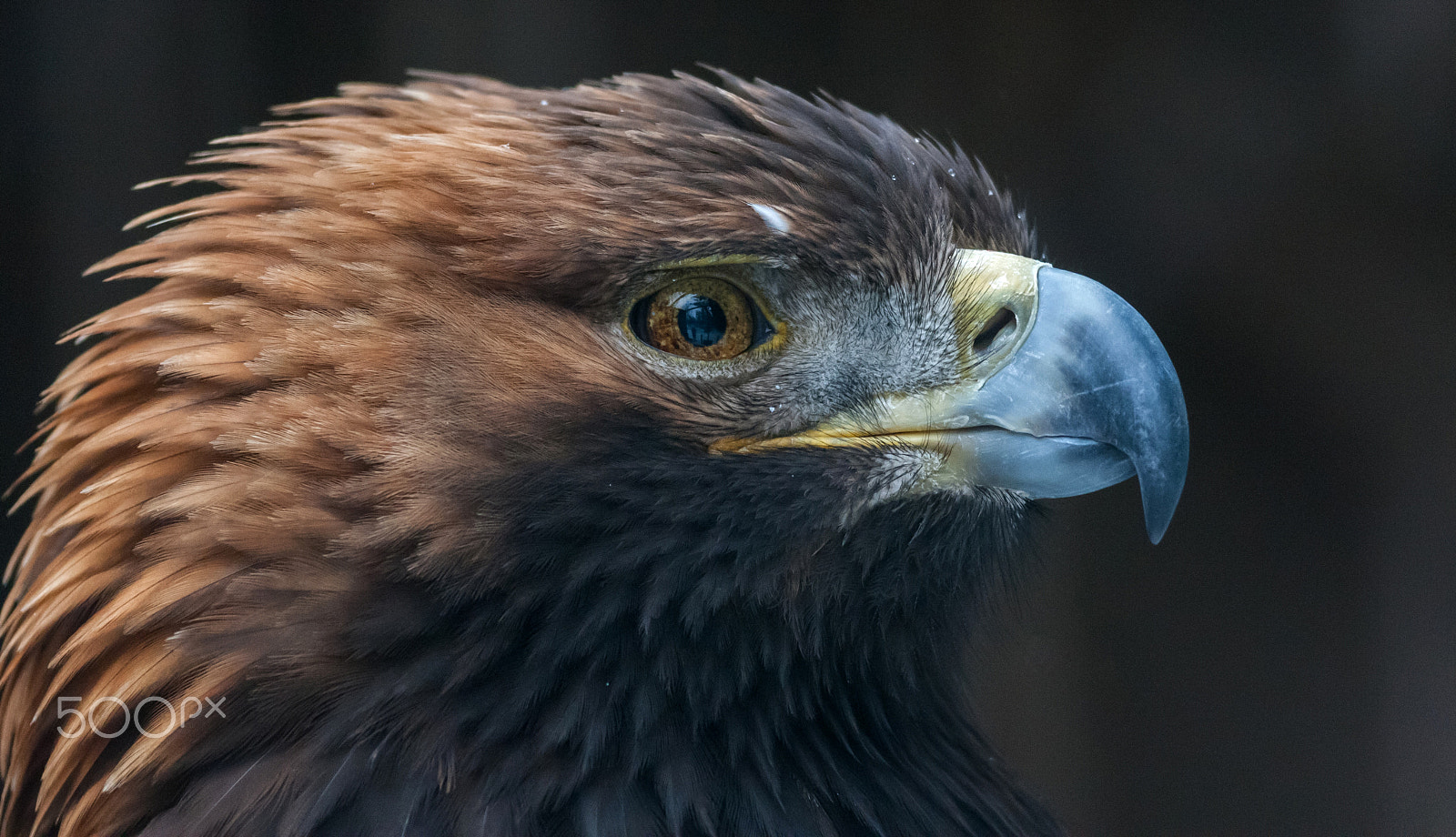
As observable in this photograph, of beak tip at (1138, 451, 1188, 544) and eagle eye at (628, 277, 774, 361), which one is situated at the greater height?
eagle eye at (628, 277, 774, 361)

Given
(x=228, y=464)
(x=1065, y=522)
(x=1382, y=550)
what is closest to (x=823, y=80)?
(x=1065, y=522)

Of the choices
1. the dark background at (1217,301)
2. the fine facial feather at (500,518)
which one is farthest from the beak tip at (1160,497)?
the dark background at (1217,301)

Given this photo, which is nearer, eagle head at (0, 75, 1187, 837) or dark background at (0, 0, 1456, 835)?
eagle head at (0, 75, 1187, 837)

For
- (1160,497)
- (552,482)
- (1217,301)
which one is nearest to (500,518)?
(552,482)

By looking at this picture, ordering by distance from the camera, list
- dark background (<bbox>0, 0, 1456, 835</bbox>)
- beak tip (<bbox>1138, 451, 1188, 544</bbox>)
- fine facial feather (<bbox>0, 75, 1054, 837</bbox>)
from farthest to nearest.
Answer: dark background (<bbox>0, 0, 1456, 835</bbox>), beak tip (<bbox>1138, 451, 1188, 544</bbox>), fine facial feather (<bbox>0, 75, 1054, 837</bbox>)

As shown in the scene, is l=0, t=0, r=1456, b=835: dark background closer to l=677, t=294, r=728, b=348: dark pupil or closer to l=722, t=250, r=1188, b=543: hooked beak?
l=722, t=250, r=1188, b=543: hooked beak

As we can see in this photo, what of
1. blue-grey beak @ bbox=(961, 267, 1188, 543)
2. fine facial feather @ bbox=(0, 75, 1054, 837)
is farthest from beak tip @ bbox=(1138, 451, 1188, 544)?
fine facial feather @ bbox=(0, 75, 1054, 837)

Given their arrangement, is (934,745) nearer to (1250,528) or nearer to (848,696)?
(848,696)
